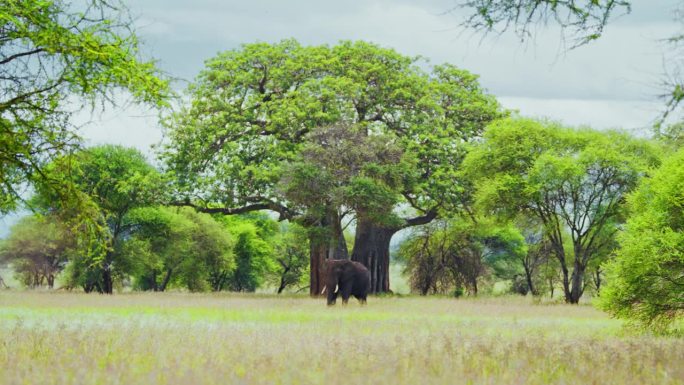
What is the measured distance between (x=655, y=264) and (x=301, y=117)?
26.5 m

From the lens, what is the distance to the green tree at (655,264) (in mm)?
18391

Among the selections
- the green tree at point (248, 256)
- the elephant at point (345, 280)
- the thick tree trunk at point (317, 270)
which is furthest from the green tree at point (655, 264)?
the green tree at point (248, 256)

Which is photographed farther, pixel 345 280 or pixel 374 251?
pixel 374 251

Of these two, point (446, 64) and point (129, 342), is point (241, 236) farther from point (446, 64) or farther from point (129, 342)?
point (129, 342)

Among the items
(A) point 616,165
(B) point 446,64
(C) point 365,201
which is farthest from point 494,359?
(B) point 446,64

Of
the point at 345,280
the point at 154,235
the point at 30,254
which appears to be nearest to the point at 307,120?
the point at 345,280

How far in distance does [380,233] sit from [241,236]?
37985mm

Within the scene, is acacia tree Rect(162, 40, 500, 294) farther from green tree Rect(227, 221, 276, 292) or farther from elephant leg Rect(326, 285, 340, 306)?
green tree Rect(227, 221, 276, 292)

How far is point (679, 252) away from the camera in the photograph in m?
18.2

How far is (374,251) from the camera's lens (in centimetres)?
5222

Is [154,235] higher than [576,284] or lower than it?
higher

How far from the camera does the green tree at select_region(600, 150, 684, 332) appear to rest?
60.3ft

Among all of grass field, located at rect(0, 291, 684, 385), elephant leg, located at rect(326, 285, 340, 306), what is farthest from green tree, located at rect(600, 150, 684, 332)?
elephant leg, located at rect(326, 285, 340, 306)

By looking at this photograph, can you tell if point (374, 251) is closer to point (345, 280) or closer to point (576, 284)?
point (576, 284)
